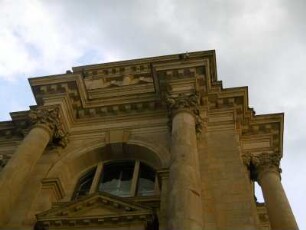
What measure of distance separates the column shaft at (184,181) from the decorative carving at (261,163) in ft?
11.5

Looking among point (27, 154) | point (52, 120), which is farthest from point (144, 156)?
point (27, 154)

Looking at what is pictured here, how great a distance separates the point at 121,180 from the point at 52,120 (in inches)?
149

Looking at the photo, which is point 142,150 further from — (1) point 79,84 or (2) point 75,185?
(1) point 79,84

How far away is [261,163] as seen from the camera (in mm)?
16844

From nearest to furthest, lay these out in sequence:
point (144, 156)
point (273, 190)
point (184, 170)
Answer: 1. point (184, 170)
2. point (273, 190)
3. point (144, 156)

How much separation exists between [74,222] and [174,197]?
3917 millimetres

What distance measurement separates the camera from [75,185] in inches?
667

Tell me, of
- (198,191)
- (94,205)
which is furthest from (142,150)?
(198,191)

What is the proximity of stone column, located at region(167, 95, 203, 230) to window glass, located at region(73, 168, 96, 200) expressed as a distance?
15.0 feet

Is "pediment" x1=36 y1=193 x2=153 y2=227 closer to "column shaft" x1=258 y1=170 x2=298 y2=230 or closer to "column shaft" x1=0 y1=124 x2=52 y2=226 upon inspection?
"column shaft" x1=0 y1=124 x2=52 y2=226

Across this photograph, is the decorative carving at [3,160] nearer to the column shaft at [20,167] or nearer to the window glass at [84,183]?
the column shaft at [20,167]

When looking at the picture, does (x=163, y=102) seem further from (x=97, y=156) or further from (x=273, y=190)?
(x=273, y=190)

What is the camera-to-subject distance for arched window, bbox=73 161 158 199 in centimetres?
1585

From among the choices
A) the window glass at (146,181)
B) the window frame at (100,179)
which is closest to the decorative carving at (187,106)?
the window glass at (146,181)
